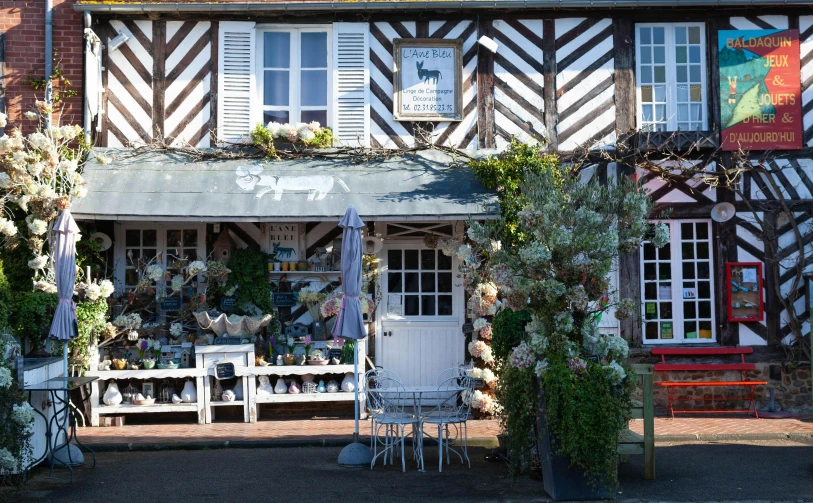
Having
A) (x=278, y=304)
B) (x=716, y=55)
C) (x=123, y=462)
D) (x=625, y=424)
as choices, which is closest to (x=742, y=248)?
(x=716, y=55)

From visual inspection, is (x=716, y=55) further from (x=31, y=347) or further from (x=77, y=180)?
(x=31, y=347)

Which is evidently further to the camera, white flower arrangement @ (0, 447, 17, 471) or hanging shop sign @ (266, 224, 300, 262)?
hanging shop sign @ (266, 224, 300, 262)

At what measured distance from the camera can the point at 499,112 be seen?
11102 mm

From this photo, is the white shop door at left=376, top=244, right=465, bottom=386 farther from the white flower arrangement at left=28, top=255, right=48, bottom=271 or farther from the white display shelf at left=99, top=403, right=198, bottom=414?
the white flower arrangement at left=28, top=255, right=48, bottom=271

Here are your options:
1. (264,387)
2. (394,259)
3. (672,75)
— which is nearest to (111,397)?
(264,387)

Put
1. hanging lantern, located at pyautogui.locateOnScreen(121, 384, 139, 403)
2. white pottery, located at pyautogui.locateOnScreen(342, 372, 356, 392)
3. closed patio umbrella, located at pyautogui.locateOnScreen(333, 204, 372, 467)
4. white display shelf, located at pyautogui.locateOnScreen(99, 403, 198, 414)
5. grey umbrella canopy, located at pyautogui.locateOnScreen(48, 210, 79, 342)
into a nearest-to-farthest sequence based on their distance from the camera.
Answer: closed patio umbrella, located at pyautogui.locateOnScreen(333, 204, 372, 467), grey umbrella canopy, located at pyautogui.locateOnScreen(48, 210, 79, 342), white display shelf, located at pyautogui.locateOnScreen(99, 403, 198, 414), hanging lantern, located at pyautogui.locateOnScreen(121, 384, 139, 403), white pottery, located at pyautogui.locateOnScreen(342, 372, 356, 392)

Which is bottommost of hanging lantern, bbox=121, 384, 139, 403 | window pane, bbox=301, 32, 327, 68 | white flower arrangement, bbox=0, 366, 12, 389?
hanging lantern, bbox=121, 384, 139, 403

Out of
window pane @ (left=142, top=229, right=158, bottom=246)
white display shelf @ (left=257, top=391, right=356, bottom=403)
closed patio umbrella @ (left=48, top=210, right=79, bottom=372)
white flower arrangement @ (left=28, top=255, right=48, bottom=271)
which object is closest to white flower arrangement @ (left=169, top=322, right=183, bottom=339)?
window pane @ (left=142, top=229, right=158, bottom=246)

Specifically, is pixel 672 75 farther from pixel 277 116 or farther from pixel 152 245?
pixel 152 245

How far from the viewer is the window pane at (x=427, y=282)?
11.2 meters

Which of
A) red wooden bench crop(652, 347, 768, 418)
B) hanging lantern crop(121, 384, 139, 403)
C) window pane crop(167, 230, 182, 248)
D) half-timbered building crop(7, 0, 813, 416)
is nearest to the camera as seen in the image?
hanging lantern crop(121, 384, 139, 403)

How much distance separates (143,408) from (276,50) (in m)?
4.80

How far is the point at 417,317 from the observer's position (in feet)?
36.4

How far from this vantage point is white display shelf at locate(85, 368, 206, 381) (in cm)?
1010
